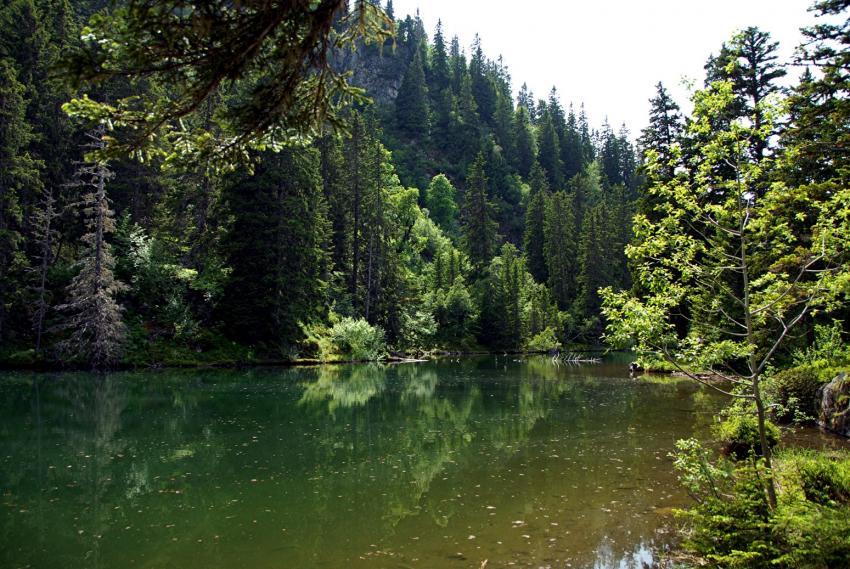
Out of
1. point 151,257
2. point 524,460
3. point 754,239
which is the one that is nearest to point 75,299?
point 151,257

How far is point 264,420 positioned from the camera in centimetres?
1731

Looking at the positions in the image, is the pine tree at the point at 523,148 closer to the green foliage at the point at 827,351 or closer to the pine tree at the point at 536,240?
the pine tree at the point at 536,240

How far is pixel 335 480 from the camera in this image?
424 inches

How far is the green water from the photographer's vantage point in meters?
7.43

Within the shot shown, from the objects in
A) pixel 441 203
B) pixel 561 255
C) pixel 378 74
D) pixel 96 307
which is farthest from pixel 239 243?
pixel 378 74

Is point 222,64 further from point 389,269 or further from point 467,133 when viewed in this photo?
point 467,133

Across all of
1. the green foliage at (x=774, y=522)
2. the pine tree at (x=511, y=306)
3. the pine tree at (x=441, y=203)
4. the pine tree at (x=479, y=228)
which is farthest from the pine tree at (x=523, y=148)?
the green foliage at (x=774, y=522)

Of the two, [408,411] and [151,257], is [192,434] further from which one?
[151,257]

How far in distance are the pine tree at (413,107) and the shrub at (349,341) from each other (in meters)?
73.7

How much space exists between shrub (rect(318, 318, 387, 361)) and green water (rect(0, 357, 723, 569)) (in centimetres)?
1916

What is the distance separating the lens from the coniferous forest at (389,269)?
6.09 meters

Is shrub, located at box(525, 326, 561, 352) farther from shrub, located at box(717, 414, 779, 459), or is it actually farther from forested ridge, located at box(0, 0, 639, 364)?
shrub, located at box(717, 414, 779, 459)

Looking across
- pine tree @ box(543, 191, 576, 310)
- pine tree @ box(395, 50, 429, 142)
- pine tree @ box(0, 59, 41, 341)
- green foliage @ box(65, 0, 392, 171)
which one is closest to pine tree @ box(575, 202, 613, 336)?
pine tree @ box(543, 191, 576, 310)

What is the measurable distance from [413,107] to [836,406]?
10323cm
